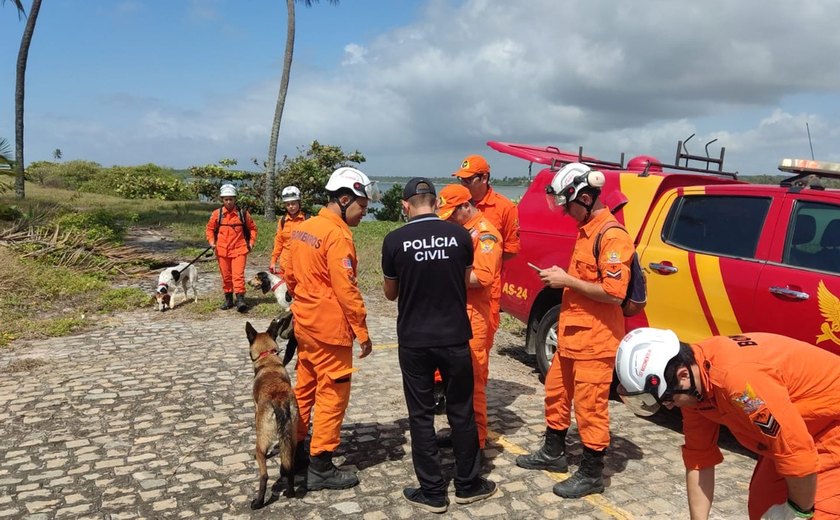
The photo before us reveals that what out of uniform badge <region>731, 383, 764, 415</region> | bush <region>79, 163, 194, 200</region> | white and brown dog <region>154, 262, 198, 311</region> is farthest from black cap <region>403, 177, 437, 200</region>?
bush <region>79, 163, 194, 200</region>

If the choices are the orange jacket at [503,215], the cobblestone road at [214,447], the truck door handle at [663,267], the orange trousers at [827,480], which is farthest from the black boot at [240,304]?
the orange trousers at [827,480]

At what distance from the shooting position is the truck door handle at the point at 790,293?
3.86 m

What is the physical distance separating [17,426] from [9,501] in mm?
1348

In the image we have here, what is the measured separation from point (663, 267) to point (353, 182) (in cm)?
259

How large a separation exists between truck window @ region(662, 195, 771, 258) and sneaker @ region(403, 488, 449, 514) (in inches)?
108

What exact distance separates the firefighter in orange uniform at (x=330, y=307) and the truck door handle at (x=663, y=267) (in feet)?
7.90

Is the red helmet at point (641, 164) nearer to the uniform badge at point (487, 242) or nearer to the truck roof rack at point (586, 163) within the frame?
the truck roof rack at point (586, 163)

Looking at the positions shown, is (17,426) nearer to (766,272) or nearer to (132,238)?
(766,272)

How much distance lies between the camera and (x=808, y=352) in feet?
7.38

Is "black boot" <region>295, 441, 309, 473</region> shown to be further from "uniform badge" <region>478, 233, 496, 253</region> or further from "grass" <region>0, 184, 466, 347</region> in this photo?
"grass" <region>0, 184, 466, 347</region>

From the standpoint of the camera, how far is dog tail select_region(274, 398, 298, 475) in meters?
3.61

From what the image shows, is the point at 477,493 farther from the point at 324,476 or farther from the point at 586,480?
the point at 324,476

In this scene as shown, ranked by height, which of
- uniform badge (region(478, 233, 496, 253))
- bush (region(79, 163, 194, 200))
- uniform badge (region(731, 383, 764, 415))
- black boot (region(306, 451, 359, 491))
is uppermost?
bush (region(79, 163, 194, 200))

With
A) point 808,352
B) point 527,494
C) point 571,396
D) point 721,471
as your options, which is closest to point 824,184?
point 721,471
